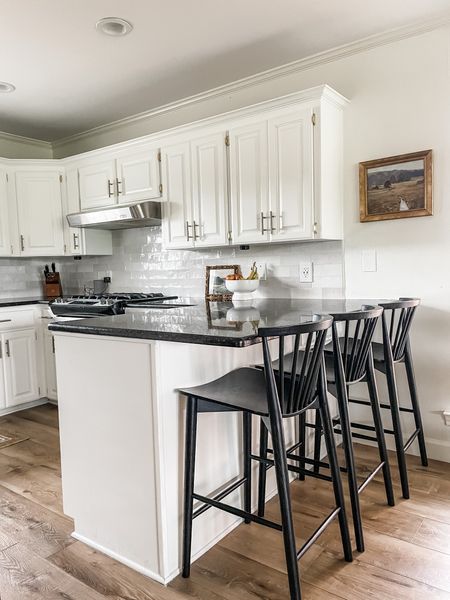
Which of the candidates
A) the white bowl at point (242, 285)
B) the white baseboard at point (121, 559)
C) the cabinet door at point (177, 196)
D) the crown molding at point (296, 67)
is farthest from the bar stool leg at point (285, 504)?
the crown molding at point (296, 67)

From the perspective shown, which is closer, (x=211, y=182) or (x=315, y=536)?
(x=315, y=536)

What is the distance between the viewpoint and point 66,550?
6.16 ft

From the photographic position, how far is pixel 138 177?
3504 millimetres

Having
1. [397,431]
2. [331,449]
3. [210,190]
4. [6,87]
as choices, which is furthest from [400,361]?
[6,87]

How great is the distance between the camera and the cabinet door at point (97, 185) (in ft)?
12.1

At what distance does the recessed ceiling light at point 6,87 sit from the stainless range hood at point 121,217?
1.02m

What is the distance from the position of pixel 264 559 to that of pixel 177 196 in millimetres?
2391

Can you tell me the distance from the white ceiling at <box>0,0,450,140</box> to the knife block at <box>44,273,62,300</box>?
5.19ft

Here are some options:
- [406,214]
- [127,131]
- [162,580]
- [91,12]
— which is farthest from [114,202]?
[162,580]

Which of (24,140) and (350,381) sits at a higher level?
(24,140)

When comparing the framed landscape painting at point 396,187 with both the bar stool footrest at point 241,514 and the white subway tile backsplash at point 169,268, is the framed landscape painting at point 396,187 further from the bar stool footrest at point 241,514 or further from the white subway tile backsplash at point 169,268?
the bar stool footrest at point 241,514

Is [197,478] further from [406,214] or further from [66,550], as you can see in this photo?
[406,214]

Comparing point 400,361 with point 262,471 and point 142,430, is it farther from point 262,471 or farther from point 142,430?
point 142,430

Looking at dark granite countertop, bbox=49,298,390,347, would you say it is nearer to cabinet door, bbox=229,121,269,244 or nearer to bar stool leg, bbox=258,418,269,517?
bar stool leg, bbox=258,418,269,517
